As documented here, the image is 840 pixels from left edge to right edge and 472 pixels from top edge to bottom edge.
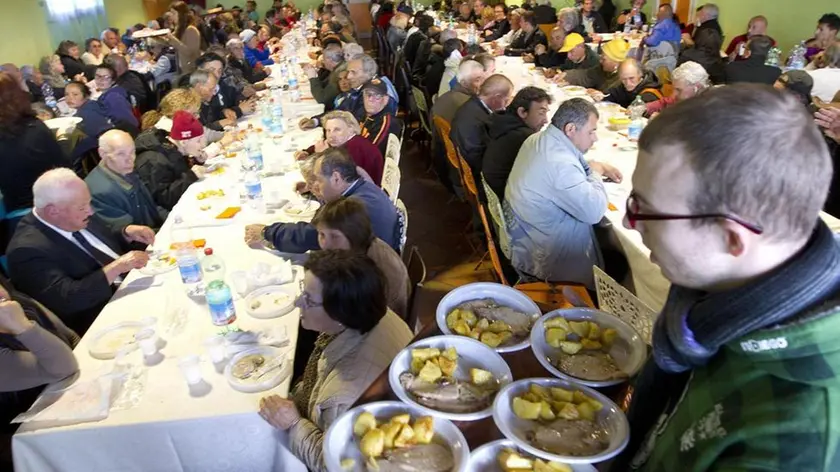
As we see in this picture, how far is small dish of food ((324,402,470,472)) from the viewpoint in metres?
1.11

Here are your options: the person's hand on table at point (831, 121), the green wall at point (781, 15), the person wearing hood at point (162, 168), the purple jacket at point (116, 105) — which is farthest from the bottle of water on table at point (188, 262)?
the green wall at point (781, 15)

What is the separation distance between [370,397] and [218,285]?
1275 millimetres

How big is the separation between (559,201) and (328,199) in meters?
1.26

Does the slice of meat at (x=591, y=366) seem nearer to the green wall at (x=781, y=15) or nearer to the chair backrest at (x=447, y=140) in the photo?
the chair backrest at (x=447, y=140)

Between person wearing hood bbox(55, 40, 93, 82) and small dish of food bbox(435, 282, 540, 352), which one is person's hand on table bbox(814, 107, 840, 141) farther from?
person wearing hood bbox(55, 40, 93, 82)

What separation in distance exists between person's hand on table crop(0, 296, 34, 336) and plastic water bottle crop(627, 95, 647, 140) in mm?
4030

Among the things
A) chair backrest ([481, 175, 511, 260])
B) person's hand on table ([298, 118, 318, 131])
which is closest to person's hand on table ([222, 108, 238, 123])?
person's hand on table ([298, 118, 318, 131])

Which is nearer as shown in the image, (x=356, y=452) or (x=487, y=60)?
(x=356, y=452)

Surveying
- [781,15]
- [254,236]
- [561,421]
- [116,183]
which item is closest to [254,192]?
[254,236]

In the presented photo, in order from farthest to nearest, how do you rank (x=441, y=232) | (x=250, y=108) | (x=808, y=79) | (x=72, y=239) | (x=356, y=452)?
(x=250, y=108), (x=441, y=232), (x=808, y=79), (x=72, y=239), (x=356, y=452)

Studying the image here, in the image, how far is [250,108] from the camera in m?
6.16

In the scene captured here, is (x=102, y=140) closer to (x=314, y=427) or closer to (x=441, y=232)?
(x=314, y=427)

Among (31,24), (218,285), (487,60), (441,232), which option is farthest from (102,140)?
(31,24)

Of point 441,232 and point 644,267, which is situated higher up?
point 644,267
